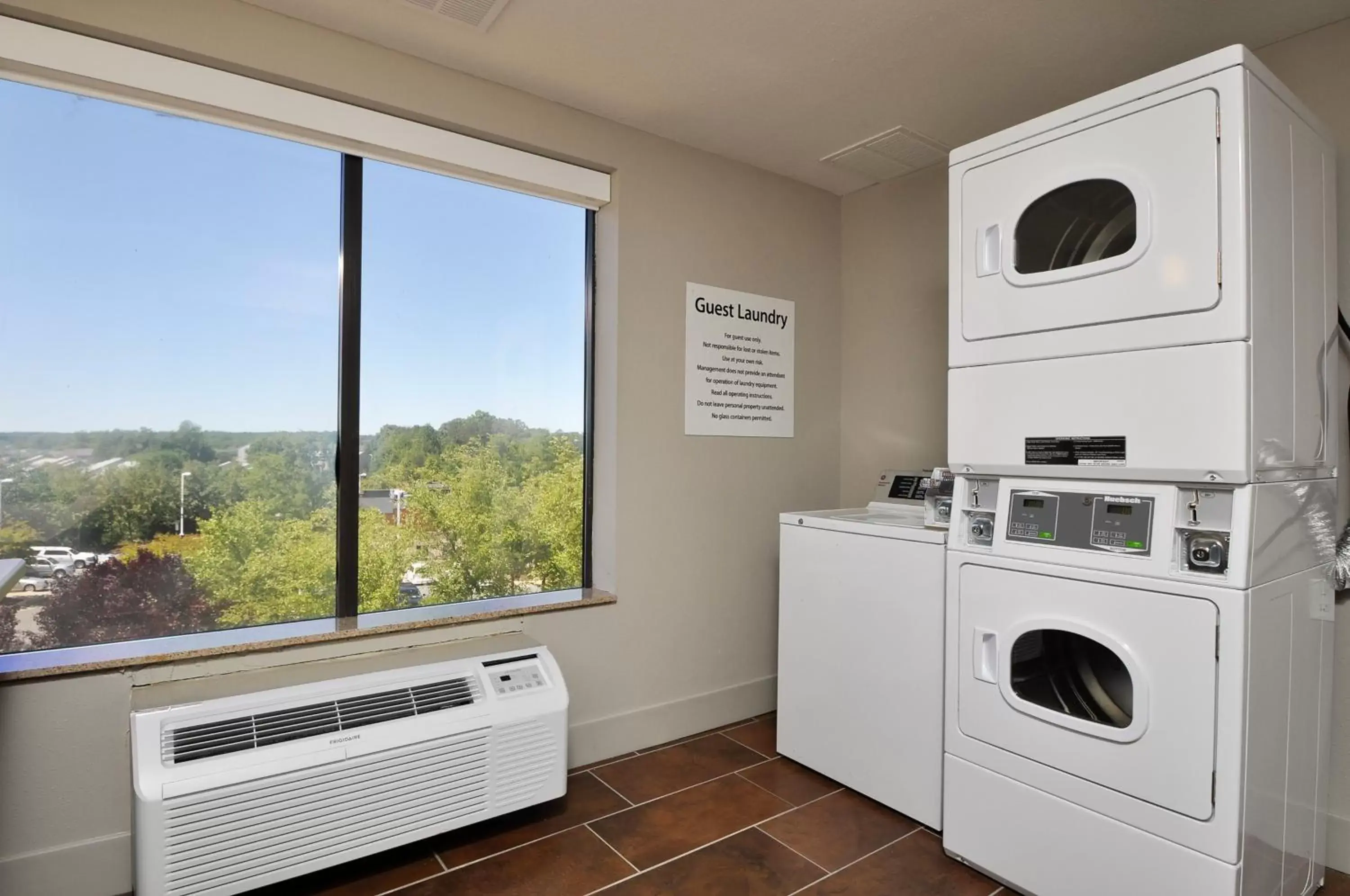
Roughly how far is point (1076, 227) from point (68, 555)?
9.60ft

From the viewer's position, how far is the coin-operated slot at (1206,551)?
1629 millimetres

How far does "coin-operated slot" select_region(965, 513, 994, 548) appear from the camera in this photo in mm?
2088

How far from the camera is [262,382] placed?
232cm

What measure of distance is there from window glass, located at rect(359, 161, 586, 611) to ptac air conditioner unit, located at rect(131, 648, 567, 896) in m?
0.52

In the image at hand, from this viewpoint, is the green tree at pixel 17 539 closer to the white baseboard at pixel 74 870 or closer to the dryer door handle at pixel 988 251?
the white baseboard at pixel 74 870

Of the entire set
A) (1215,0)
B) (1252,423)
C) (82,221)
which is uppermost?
(1215,0)

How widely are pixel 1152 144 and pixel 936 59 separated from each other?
0.85m

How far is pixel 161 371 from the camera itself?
7.08 ft

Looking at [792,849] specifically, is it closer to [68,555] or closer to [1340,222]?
[68,555]

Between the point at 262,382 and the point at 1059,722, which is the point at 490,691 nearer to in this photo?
Answer: the point at 262,382

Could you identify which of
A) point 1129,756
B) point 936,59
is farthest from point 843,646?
point 936,59

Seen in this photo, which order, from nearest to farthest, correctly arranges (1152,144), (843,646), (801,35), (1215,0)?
(1152,144) < (1215,0) < (801,35) < (843,646)

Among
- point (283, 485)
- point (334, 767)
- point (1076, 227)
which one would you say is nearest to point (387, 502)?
point (283, 485)

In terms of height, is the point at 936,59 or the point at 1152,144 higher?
the point at 936,59
